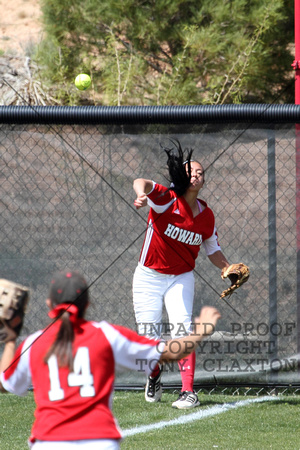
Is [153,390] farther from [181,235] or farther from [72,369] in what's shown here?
[72,369]

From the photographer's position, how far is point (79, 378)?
1.99 m

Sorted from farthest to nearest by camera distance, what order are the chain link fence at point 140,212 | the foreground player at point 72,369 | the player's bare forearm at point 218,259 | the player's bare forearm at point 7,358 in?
1. the chain link fence at point 140,212
2. the player's bare forearm at point 218,259
3. the player's bare forearm at point 7,358
4. the foreground player at point 72,369

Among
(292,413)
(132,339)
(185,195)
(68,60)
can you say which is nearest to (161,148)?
(185,195)

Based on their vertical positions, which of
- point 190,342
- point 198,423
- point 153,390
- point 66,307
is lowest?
point 198,423

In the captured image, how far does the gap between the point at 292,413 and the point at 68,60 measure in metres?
7.36

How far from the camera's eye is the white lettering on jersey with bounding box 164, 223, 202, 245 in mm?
4223

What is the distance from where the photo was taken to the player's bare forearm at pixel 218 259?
4344 millimetres

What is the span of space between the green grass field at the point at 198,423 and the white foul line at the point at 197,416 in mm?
34

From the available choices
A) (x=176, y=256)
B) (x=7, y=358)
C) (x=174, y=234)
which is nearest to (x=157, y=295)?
(x=176, y=256)

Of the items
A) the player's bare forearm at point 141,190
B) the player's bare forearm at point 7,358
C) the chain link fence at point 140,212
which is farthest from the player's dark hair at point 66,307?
the chain link fence at point 140,212

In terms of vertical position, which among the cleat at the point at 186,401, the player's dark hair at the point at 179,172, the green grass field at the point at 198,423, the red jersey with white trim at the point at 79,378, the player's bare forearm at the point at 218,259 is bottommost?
the green grass field at the point at 198,423

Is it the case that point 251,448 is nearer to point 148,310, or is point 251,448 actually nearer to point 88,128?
point 148,310

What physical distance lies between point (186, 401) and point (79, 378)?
2.44 meters

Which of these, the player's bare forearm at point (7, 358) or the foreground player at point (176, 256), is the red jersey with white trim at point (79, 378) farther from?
the foreground player at point (176, 256)
